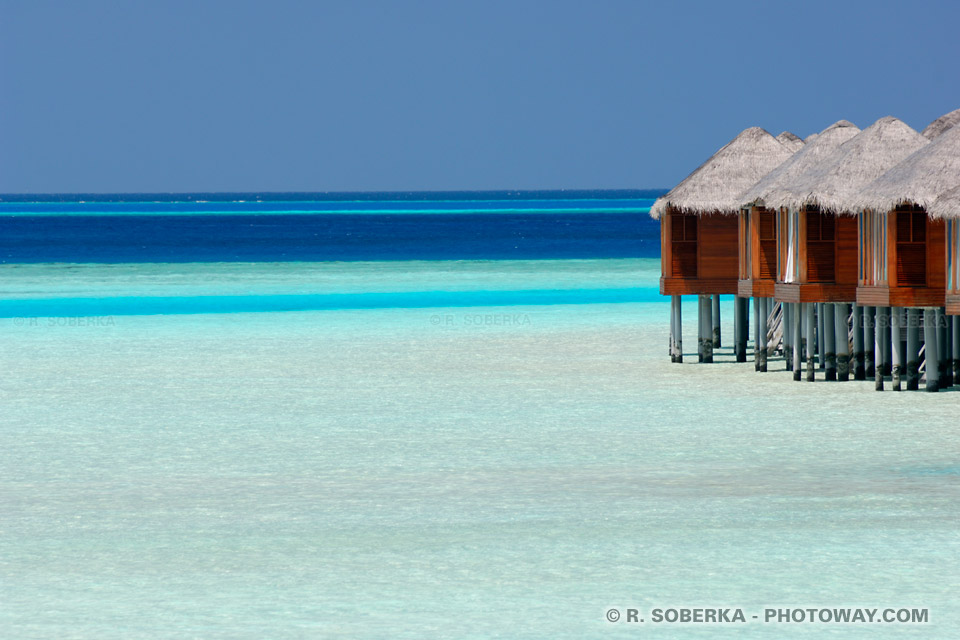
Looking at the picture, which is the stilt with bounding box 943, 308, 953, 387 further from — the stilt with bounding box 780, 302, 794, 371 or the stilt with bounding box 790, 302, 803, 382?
the stilt with bounding box 780, 302, 794, 371

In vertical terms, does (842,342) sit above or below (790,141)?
→ below

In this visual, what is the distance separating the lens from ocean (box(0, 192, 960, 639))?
24.0 feet

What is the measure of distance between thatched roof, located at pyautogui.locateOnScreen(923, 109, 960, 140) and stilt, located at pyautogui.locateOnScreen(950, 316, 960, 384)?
262 cm

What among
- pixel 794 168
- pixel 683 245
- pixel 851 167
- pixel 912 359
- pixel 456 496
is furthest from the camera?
pixel 683 245

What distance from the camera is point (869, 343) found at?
669 inches

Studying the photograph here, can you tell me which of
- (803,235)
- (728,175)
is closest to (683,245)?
(728,175)

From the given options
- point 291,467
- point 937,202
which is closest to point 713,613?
point 291,467

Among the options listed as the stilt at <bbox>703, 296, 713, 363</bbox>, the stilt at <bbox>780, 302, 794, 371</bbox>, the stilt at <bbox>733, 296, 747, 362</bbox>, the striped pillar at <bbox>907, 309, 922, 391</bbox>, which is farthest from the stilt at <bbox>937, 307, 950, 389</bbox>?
the stilt at <bbox>733, 296, 747, 362</bbox>

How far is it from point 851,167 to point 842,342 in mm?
1714

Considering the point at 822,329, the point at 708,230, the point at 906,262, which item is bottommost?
the point at 822,329

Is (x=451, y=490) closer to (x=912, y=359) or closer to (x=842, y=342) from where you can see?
(x=912, y=359)

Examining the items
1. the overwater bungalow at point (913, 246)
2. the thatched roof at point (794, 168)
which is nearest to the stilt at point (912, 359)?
the overwater bungalow at point (913, 246)

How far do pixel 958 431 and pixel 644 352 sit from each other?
25.9 ft

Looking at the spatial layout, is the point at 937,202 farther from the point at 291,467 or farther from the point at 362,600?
the point at 362,600
